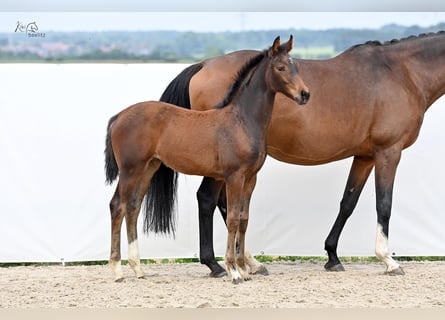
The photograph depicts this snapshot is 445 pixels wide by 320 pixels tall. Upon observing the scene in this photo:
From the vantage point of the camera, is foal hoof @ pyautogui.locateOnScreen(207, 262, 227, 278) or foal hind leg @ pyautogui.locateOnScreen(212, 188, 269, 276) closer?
foal hoof @ pyautogui.locateOnScreen(207, 262, 227, 278)

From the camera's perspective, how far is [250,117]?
19.2ft

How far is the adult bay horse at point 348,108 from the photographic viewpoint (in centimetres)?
640

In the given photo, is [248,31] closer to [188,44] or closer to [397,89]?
[188,44]

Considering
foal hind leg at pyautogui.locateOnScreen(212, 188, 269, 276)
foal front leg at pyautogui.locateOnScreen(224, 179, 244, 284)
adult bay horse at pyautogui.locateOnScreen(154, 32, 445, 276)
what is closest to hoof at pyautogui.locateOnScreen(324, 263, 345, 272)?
→ adult bay horse at pyautogui.locateOnScreen(154, 32, 445, 276)

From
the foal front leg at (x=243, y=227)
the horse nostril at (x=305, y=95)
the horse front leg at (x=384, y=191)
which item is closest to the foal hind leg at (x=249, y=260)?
the foal front leg at (x=243, y=227)

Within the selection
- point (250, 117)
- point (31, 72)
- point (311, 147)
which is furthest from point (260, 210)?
point (31, 72)

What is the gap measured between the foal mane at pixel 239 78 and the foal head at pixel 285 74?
0.17 metres

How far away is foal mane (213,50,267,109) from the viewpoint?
5953 millimetres

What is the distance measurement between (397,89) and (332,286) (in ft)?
5.57

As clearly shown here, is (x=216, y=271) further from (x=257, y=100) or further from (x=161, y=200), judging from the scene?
(x=257, y=100)

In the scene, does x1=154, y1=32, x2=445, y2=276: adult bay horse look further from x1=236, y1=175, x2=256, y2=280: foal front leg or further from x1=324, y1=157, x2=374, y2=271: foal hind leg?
x1=236, y1=175, x2=256, y2=280: foal front leg

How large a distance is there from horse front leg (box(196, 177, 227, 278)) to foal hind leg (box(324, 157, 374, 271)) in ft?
3.32

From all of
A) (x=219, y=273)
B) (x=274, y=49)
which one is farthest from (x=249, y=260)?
(x=274, y=49)

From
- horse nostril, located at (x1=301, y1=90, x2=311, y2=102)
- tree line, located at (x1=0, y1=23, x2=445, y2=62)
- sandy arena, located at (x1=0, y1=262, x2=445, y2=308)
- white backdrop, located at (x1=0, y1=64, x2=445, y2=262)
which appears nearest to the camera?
sandy arena, located at (x1=0, y1=262, x2=445, y2=308)
